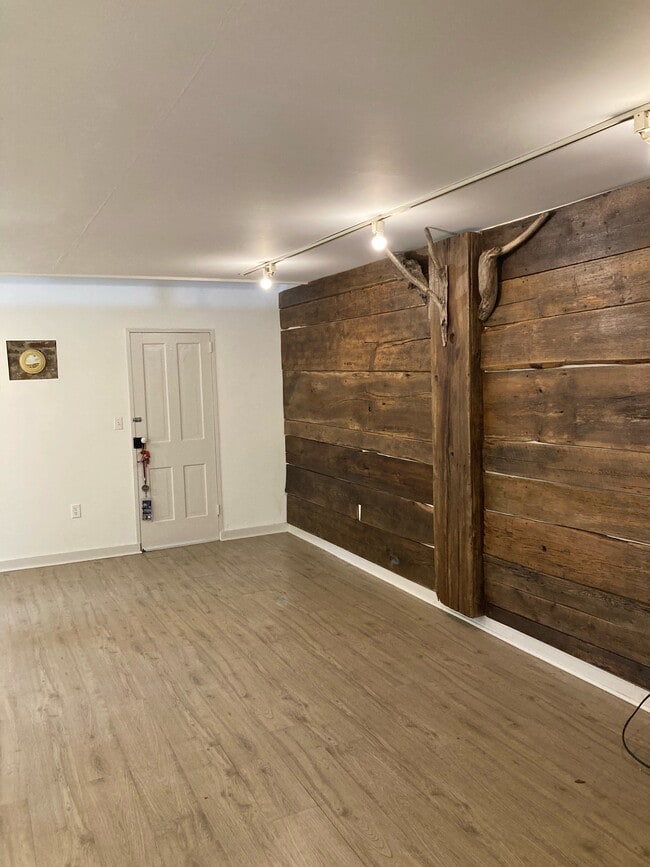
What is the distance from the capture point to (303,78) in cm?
174

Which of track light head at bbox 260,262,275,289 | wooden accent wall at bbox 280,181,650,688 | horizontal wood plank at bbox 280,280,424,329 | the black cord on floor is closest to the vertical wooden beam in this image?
wooden accent wall at bbox 280,181,650,688

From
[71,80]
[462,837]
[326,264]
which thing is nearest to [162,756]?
[462,837]

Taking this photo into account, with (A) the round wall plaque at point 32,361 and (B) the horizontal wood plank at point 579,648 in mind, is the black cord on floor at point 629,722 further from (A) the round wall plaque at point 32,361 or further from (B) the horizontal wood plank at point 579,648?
(A) the round wall plaque at point 32,361

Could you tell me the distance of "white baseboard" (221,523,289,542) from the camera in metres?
6.39

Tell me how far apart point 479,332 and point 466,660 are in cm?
177

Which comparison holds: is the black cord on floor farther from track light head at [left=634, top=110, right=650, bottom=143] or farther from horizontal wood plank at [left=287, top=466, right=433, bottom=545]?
track light head at [left=634, top=110, right=650, bottom=143]

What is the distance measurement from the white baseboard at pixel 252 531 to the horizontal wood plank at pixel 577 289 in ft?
11.4

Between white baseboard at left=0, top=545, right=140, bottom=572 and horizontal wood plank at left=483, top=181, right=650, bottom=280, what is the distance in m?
4.04

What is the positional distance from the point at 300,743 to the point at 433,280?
2.60 meters

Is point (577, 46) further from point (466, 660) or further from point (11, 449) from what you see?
point (11, 449)

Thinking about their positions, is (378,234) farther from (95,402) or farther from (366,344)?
(95,402)

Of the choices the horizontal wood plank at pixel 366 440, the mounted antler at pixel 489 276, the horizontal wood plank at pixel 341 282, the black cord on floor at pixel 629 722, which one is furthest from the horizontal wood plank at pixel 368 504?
the black cord on floor at pixel 629 722

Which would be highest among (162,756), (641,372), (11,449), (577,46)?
(577,46)

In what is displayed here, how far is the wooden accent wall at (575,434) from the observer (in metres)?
2.95
